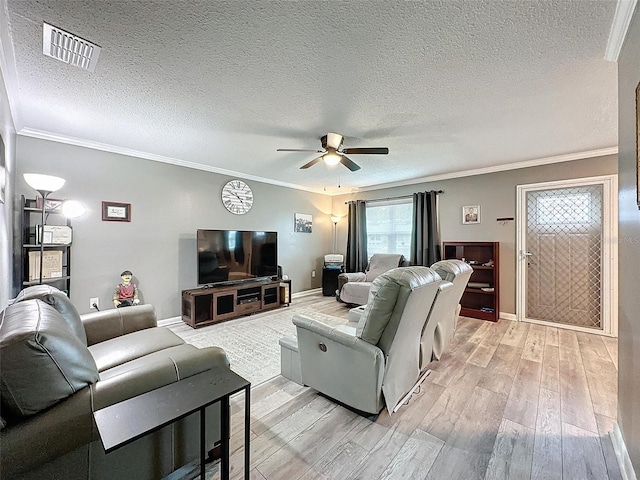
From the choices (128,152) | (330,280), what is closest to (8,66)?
(128,152)

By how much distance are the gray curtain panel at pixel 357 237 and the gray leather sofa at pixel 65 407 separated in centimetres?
462

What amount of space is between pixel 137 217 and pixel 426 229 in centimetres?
453

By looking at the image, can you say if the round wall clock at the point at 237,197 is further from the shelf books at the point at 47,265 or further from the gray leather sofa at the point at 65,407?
the gray leather sofa at the point at 65,407

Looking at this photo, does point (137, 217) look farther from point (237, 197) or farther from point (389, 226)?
point (389, 226)

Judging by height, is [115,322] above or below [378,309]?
below

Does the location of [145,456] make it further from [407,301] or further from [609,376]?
[609,376]

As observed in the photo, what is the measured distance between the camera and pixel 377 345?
1770mm

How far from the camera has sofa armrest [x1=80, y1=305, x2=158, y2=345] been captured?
2.01m

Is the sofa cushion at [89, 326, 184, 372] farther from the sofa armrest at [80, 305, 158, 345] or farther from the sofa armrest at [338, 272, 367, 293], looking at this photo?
the sofa armrest at [338, 272, 367, 293]

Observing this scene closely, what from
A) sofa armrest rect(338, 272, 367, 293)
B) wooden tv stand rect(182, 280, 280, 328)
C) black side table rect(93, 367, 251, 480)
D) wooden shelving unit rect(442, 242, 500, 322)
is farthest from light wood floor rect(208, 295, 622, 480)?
sofa armrest rect(338, 272, 367, 293)

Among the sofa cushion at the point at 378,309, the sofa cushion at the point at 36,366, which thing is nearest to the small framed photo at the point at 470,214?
the sofa cushion at the point at 378,309

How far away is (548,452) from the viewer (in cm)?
154

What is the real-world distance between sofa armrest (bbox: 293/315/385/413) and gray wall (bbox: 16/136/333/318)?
8.85 feet

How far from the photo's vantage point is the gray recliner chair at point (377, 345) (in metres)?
1.65
